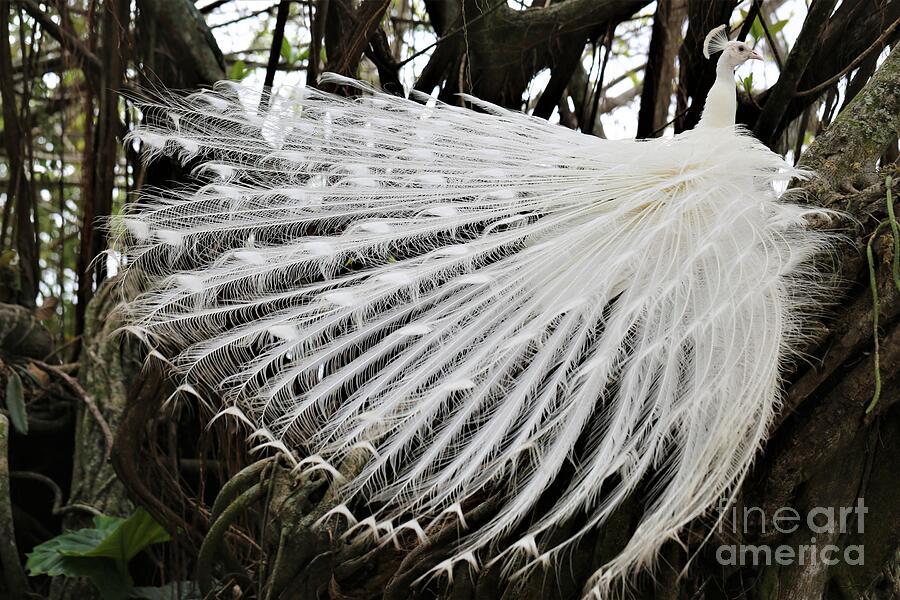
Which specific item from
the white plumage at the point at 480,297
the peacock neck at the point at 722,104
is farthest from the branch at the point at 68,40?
the peacock neck at the point at 722,104

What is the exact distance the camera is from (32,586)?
2.71 m

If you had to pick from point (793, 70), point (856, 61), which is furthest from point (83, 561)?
point (856, 61)

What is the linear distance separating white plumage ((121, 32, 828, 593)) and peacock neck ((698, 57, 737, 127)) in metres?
0.01

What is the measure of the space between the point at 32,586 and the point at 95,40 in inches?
62.3

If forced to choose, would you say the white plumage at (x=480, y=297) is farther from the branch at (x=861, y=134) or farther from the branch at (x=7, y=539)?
the branch at (x=7, y=539)

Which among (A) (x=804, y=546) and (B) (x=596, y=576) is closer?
(B) (x=596, y=576)

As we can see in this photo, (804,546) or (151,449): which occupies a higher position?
(804,546)

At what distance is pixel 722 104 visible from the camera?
212 cm

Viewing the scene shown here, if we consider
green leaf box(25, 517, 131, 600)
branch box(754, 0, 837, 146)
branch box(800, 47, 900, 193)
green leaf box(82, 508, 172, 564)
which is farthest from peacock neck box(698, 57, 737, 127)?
green leaf box(25, 517, 131, 600)

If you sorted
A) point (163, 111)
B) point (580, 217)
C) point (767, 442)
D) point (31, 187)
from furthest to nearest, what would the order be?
point (31, 187), point (163, 111), point (580, 217), point (767, 442)

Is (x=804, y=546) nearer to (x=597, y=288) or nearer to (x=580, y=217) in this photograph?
(x=597, y=288)

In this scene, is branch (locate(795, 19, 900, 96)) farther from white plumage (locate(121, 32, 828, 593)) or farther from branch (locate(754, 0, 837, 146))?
white plumage (locate(121, 32, 828, 593))

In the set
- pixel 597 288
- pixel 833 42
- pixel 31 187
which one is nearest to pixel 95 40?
pixel 31 187

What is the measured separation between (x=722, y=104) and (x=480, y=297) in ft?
2.87
